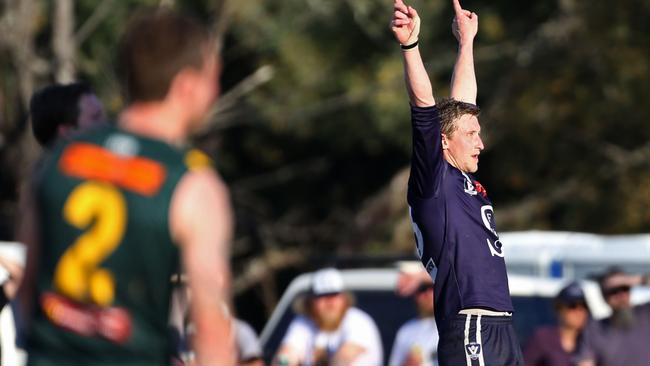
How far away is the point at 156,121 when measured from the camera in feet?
12.9

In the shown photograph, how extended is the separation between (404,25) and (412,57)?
15cm

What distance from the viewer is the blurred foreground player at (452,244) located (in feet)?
20.7

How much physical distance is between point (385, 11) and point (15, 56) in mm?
5772

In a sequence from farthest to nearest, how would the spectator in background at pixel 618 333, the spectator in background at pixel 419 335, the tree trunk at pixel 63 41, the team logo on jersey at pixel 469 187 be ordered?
the tree trunk at pixel 63 41, the spectator in background at pixel 618 333, the spectator in background at pixel 419 335, the team logo on jersey at pixel 469 187

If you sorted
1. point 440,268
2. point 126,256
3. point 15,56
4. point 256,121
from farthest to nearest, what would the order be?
point 256,121
point 15,56
point 440,268
point 126,256

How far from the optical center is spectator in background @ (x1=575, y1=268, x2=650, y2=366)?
10.9 m

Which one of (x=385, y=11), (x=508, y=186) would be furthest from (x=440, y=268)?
(x=508, y=186)

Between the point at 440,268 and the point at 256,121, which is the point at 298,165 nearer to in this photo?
the point at 256,121

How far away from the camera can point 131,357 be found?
3.83 metres

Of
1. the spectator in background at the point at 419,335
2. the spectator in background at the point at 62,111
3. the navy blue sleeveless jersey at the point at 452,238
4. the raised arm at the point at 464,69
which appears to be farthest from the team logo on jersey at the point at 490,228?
the spectator in background at the point at 419,335

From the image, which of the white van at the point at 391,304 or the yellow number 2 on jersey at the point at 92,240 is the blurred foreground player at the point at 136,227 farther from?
the white van at the point at 391,304

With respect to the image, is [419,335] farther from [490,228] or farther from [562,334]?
[490,228]

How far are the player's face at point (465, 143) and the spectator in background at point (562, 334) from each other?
4.04m

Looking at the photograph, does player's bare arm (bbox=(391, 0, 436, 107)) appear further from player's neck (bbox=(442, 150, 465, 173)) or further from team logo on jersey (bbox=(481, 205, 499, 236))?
team logo on jersey (bbox=(481, 205, 499, 236))
